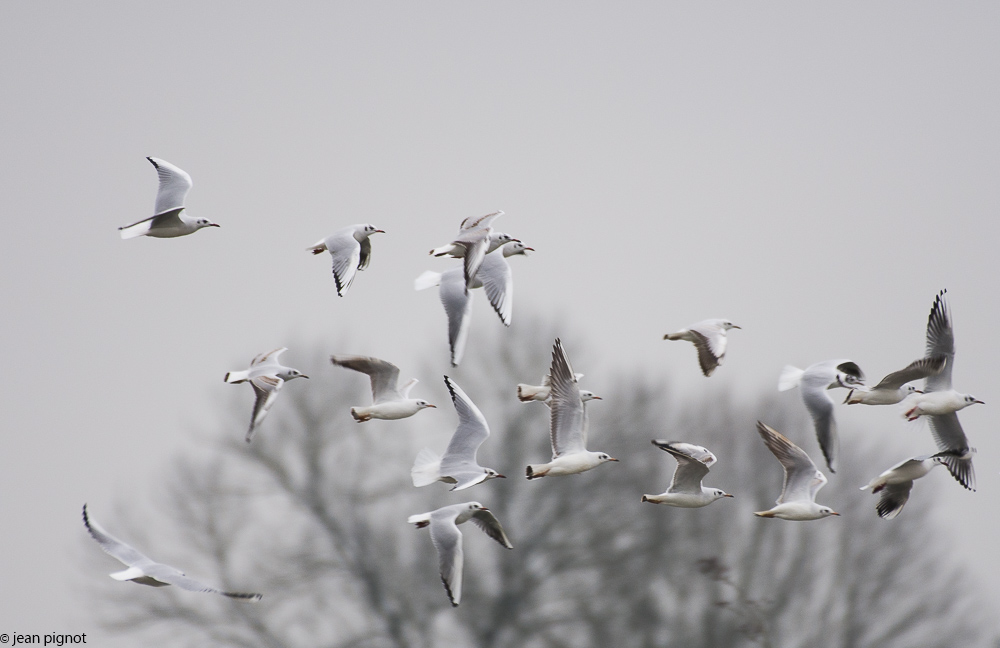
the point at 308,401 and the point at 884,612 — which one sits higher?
the point at 308,401

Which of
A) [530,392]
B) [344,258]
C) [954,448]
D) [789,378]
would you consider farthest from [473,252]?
[954,448]

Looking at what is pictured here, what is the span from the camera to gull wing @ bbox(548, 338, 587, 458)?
7148 mm

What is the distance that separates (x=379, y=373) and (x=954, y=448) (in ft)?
13.5

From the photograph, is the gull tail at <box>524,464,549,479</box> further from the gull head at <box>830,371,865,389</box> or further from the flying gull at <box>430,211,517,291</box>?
the gull head at <box>830,371,865,389</box>

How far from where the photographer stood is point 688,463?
6.98 m

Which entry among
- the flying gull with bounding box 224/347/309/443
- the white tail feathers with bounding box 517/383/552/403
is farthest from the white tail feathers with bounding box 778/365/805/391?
the flying gull with bounding box 224/347/309/443

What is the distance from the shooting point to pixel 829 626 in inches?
507

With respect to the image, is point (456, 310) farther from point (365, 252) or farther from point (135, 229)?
point (135, 229)

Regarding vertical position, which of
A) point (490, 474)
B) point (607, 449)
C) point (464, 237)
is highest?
point (464, 237)

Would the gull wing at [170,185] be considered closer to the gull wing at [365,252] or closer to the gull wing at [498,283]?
the gull wing at [365,252]

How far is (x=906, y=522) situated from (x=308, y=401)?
836cm

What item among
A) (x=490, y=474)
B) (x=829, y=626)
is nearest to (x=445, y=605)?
(x=829, y=626)

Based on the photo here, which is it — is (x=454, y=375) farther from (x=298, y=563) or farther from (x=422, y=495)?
(x=298, y=563)

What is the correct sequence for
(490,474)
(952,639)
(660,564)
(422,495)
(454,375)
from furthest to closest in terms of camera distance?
(454,375), (422,495), (660,564), (952,639), (490,474)
